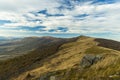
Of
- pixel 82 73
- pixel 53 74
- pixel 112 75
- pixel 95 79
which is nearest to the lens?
pixel 112 75

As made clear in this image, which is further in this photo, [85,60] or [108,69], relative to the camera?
[85,60]

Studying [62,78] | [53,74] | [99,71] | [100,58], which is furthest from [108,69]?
[53,74]

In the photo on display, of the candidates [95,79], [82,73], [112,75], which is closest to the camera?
[112,75]

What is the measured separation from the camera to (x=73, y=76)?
166 m

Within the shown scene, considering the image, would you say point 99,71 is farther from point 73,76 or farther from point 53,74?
point 53,74

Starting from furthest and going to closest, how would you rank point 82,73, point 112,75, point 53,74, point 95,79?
point 53,74 < point 82,73 < point 95,79 < point 112,75

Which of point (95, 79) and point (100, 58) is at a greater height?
point (100, 58)

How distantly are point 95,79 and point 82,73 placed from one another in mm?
16627

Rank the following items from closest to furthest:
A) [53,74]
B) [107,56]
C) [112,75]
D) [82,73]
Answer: [112,75], [82,73], [107,56], [53,74]

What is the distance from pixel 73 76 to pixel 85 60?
2082 centimetres

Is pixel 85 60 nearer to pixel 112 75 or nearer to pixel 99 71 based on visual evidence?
pixel 99 71

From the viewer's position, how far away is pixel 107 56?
175m

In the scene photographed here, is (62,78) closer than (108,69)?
No

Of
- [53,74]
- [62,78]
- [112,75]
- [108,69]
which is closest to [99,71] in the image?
[108,69]
